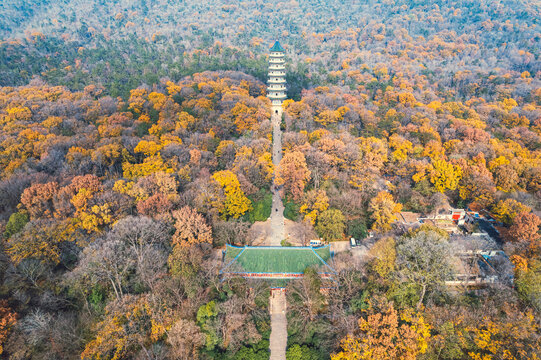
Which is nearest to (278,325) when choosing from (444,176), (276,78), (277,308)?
(277,308)

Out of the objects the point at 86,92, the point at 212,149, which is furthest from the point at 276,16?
the point at 212,149

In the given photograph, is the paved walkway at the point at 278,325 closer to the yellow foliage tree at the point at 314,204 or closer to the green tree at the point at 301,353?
the green tree at the point at 301,353

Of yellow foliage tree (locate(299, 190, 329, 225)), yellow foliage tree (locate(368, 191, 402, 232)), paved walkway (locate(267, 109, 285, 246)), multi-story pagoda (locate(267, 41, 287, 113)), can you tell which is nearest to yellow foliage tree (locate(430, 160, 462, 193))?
yellow foliage tree (locate(368, 191, 402, 232))

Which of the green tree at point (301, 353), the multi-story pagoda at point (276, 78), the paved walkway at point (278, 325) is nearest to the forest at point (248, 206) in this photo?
the green tree at point (301, 353)

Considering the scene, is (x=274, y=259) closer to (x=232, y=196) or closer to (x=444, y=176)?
(x=232, y=196)

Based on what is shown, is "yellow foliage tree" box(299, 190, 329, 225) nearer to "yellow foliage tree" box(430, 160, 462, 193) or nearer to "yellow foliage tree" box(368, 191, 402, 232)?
"yellow foliage tree" box(368, 191, 402, 232)

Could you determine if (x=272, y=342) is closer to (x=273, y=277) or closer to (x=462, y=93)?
(x=273, y=277)
